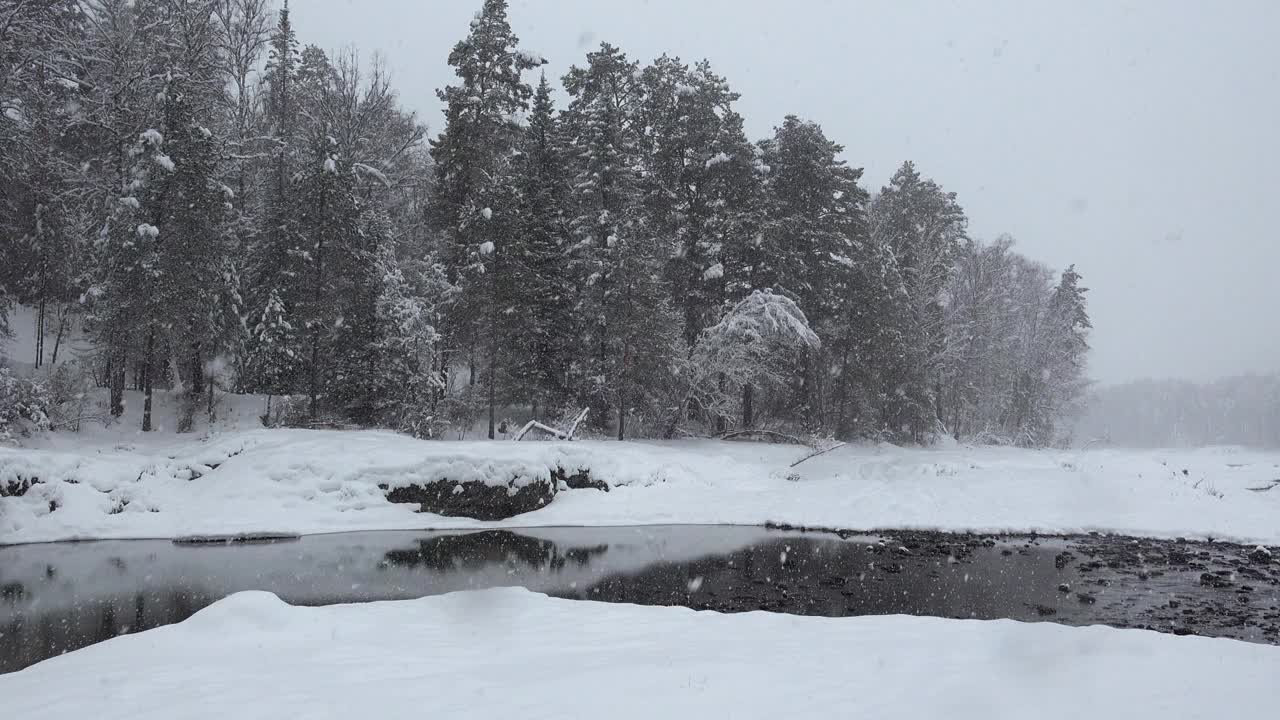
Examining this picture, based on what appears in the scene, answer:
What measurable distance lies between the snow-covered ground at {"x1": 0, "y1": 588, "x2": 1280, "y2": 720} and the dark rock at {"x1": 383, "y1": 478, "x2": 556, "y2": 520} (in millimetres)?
10313

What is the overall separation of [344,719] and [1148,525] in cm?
2186

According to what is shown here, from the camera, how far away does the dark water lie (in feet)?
35.4

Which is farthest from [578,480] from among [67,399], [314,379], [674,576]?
[67,399]

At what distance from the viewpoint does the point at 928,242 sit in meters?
43.1

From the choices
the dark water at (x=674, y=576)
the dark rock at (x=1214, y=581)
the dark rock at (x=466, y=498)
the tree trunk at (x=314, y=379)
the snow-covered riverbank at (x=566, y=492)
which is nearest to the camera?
the dark water at (x=674, y=576)

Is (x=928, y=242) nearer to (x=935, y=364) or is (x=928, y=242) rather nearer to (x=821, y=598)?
(x=935, y=364)

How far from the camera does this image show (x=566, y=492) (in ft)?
70.4

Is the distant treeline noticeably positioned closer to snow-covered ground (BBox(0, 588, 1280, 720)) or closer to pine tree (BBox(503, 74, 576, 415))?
pine tree (BBox(503, 74, 576, 415))

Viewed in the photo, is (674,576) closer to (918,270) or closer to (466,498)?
(466,498)

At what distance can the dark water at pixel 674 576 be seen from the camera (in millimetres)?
10797

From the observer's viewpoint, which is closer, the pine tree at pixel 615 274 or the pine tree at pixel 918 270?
the pine tree at pixel 615 274

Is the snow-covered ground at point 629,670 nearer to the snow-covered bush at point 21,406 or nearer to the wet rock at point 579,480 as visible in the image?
the wet rock at point 579,480

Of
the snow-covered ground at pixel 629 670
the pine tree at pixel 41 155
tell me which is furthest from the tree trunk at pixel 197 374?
the snow-covered ground at pixel 629 670

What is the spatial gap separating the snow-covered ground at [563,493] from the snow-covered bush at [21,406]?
2.63 ft
